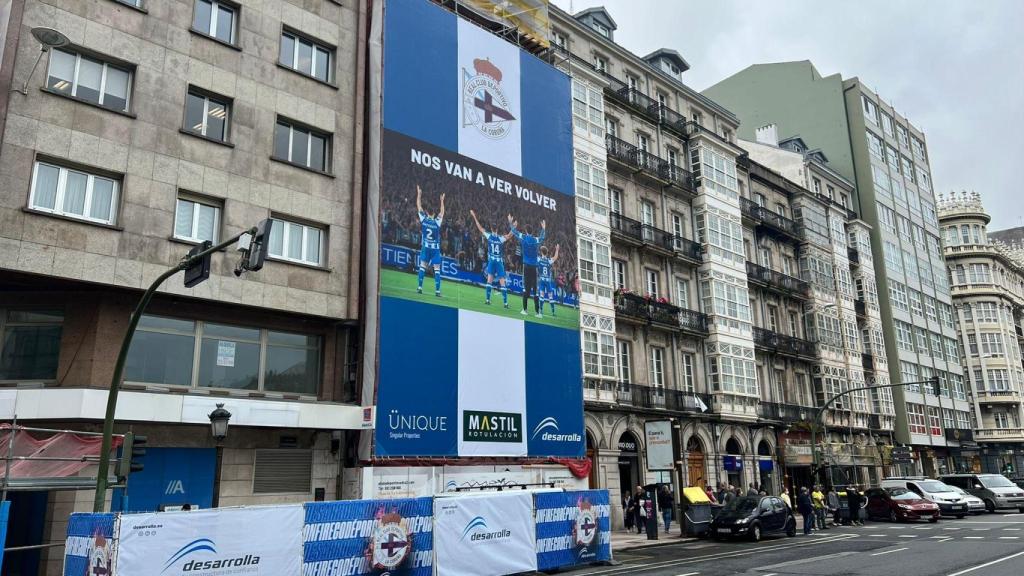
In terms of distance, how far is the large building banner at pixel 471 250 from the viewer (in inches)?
915

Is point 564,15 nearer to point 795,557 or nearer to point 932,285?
point 795,557

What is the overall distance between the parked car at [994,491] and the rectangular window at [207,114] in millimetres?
37504

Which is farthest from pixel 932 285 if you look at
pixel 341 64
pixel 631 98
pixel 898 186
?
pixel 341 64

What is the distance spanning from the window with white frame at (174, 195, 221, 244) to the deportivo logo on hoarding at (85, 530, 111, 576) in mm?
9116

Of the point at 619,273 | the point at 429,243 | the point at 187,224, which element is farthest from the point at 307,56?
the point at 619,273

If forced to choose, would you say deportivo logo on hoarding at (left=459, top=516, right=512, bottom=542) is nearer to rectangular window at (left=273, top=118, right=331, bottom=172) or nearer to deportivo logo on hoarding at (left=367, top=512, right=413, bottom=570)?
deportivo logo on hoarding at (left=367, top=512, right=413, bottom=570)

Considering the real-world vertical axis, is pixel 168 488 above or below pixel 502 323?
below

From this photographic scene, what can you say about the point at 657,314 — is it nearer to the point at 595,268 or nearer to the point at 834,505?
the point at 595,268

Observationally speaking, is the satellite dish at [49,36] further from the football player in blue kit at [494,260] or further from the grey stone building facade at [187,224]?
the football player in blue kit at [494,260]

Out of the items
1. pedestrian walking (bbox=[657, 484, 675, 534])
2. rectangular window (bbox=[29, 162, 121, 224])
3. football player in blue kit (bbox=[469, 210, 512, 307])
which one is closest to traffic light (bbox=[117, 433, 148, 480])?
rectangular window (bbox=[29, 162, 121, 224])

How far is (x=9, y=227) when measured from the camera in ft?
54.4

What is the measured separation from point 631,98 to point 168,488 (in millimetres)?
27843

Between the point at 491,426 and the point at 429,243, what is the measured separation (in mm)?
6145

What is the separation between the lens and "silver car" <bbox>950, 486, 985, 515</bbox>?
35.3m
